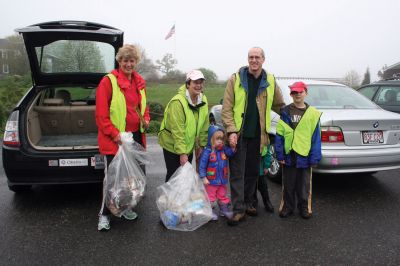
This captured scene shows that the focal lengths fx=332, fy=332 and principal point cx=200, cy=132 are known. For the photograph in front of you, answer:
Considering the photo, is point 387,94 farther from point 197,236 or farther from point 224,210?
point 197,236

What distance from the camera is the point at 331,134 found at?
401 cm

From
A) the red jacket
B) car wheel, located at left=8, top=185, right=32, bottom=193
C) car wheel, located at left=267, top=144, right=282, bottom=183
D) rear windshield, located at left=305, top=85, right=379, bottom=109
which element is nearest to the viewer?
the red jacket

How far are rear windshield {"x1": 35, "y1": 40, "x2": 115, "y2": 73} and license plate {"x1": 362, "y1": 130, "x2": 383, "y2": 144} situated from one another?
11.2 ft

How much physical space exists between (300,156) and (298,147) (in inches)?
4.0

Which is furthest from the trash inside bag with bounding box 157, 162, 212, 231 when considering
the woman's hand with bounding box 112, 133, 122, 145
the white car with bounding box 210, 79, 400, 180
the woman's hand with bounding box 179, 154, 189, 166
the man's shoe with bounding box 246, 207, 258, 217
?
the white car with bounding box 210, 79, 400, 180

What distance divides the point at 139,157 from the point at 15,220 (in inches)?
58.7

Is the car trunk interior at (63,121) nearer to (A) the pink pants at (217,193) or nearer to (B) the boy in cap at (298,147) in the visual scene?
(A) the pink pants at (217,193)

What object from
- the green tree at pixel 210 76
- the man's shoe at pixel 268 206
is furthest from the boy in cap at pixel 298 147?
the green tree at pixel 210 76

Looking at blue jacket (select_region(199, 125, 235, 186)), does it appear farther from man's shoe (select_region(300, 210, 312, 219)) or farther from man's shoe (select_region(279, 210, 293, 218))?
man's shoe (select_region(300, 210, 312, 219))

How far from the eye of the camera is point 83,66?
A: 4734 millimetres

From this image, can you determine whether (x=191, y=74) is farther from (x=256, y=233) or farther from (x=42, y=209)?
(x=42, y=209)

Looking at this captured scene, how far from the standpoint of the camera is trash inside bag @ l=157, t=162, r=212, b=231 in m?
3.35

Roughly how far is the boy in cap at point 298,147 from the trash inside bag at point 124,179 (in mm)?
1542

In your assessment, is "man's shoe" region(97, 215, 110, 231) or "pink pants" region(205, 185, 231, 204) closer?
"man's shoe" region(97, 215, 110, 231)
